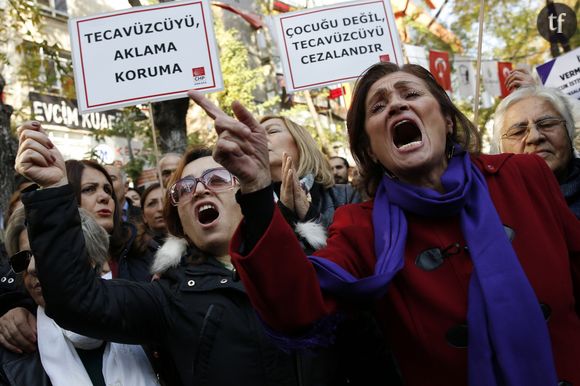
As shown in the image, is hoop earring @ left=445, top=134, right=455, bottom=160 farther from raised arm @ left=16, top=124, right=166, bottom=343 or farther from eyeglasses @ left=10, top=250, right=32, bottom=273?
eyeglasses @ left=10, top=250, right=32, bottom=273

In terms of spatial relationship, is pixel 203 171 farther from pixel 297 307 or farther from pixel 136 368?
pixel 297 307

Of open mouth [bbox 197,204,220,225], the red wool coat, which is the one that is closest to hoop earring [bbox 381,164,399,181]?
→ the red wool coat

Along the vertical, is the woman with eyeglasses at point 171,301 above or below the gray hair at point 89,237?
below

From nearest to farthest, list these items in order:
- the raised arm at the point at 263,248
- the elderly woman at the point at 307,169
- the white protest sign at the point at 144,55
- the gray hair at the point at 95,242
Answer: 1. the raised arm at the point at 263,248
2. the gray hair at the point at 95,242
3. the elderly woman at the point at 307,169
4. the white protest sign at the point at 144,55

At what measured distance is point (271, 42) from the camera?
26.5 m

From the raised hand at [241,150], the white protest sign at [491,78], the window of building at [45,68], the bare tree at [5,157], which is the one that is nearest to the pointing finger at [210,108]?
the raised hand at [241,150]

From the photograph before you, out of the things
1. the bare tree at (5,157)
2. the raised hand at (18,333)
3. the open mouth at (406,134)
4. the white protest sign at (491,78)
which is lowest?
the raised hand at (18,333)

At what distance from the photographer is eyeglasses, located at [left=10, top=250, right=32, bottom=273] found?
93.4 inches

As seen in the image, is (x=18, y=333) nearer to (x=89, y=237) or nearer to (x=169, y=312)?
(x=89, y=237)

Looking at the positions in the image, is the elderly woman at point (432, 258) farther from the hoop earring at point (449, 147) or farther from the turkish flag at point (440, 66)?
the turkish flag at point (440, 66)

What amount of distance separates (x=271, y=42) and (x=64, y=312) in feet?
84.0

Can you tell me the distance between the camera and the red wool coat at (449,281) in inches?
65.1
